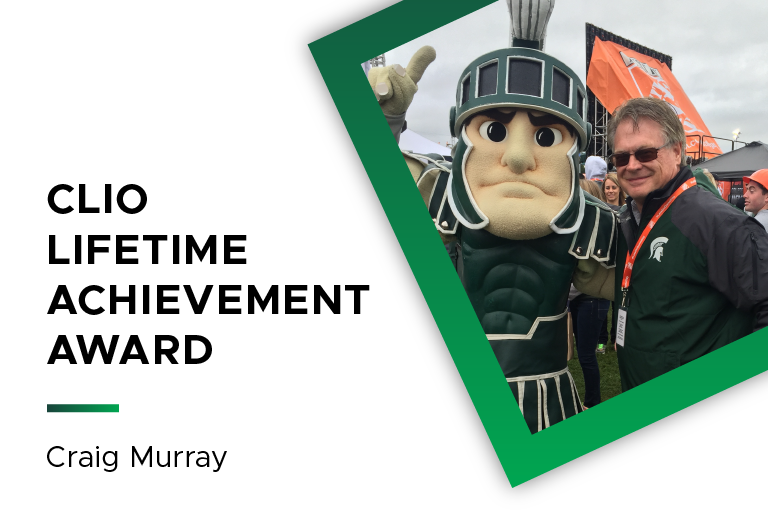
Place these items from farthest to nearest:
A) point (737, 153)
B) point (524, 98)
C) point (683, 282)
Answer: point (737, 153), point (524, 98), point (683, 282)

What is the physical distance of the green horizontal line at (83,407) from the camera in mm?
1562

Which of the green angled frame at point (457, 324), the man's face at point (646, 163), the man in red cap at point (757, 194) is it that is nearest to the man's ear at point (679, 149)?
the man's face at point (646, 163)

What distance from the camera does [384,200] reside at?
156 cm

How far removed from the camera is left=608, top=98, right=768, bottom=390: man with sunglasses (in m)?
1.44

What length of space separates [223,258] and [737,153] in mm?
4002

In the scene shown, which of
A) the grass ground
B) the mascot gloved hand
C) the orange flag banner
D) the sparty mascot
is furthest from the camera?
the grass ground

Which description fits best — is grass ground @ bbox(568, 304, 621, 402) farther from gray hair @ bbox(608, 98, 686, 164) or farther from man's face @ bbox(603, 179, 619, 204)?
gray hair @ bbox(608, 98, 686, 164)

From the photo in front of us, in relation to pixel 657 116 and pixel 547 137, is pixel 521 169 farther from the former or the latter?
pixel 657 116

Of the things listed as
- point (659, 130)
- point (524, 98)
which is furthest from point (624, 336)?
point (524, 98)

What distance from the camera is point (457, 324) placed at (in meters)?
1.59

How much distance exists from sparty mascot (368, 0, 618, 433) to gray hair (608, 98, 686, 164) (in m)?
0.14

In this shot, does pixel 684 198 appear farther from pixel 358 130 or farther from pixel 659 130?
pixel 358 130

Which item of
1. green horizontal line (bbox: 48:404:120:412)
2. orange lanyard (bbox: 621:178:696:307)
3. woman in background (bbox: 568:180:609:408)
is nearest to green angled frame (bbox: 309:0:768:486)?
orange lanyard (bbox: 621:178:696:307)

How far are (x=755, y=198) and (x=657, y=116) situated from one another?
175 centimetres
